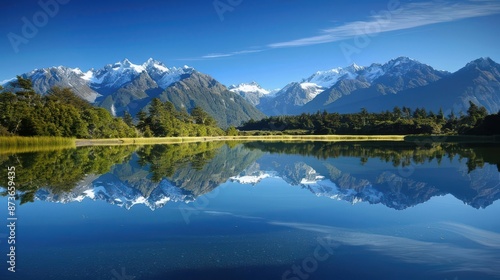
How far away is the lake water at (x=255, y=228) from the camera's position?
918 cm

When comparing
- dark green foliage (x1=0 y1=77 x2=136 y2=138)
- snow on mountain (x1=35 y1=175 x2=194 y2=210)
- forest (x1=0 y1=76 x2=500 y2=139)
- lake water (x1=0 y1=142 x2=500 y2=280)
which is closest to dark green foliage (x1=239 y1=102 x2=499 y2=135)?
forest (x1=0 y1=76 x2=500 y2=139)

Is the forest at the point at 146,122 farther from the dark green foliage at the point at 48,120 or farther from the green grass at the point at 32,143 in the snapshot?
the green grass at the point at 32,143

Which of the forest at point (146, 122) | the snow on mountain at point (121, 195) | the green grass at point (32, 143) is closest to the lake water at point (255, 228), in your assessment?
the snow on mountain at point (121, 195)

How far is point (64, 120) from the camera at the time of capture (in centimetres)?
7425

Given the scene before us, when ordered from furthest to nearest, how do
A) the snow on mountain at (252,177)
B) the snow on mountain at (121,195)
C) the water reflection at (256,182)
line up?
the snow on mountain at (252,177) → the water reflection at (256,182) → the snow on mountain at (121,195)

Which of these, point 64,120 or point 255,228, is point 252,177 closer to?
point 255,228

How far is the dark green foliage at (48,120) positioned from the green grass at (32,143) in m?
4.46

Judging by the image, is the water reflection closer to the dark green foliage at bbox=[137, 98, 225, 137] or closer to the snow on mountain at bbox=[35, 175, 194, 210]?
the snow on mountain at bbox=[35, 175, 194, 210]

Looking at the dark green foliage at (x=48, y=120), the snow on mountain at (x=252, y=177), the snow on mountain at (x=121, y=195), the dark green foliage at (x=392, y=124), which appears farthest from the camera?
the dark green foliage at (x=392, y=124)

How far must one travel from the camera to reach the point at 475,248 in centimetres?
1074

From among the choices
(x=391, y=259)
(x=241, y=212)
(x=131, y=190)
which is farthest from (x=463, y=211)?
(x=131, y=190)

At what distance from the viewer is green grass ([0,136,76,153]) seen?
56600mm

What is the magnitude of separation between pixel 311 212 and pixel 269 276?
23.3 feet

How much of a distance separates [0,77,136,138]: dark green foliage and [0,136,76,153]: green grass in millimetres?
4462
